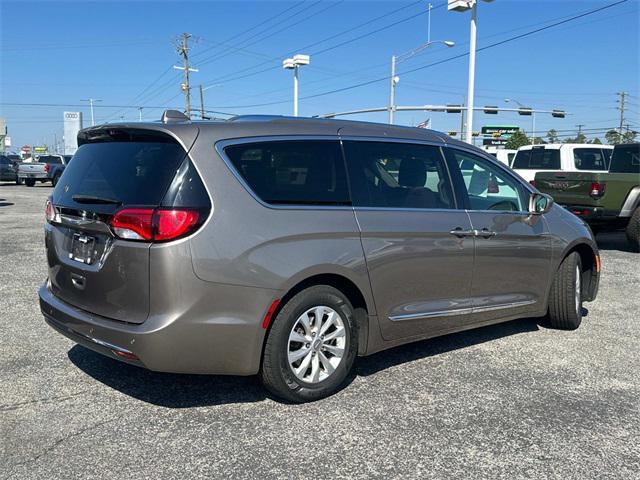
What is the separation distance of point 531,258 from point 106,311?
3.48 metres

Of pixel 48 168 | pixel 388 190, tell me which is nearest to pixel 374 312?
pixel 388 190

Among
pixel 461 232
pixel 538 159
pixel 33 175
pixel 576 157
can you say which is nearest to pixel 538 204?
pixel 461 232

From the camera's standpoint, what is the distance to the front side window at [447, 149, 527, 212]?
466 centimetres

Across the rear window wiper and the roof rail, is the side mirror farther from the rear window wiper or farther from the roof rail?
the rear window wiper

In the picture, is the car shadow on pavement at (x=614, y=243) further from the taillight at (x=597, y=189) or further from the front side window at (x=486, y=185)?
the front side window at (x=486, y=185)

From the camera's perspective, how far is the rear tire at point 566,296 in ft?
17.5

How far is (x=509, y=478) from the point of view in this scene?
2.90 metres

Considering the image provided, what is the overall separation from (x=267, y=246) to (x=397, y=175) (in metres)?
1.36

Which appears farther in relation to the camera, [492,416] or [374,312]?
[374,312]

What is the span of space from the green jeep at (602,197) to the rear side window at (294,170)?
7.23m

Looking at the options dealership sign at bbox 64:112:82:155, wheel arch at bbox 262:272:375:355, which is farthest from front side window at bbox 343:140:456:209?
dealership sign at bbox 64:112:82:155

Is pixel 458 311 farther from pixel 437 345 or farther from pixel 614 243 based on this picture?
pixel 614 243

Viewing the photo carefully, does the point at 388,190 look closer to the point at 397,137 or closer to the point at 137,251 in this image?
the point at 397,137

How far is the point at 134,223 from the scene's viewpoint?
10.5 ft
